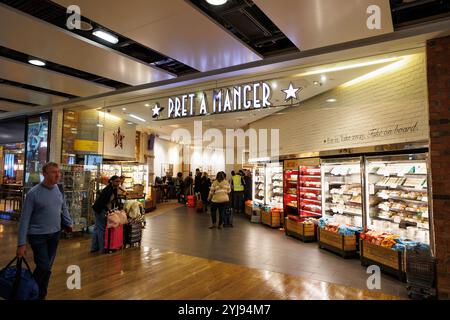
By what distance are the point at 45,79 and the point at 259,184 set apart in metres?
6.82

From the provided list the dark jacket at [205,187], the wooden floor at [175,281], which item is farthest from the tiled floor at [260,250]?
the dark jacket at [205,187]

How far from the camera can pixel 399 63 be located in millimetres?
4723

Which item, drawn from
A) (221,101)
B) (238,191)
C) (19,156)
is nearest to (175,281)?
(221,101)

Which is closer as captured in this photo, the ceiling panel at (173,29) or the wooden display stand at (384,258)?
the ceiling panel at (173,29)

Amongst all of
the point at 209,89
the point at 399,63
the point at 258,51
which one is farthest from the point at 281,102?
the point at 399,63

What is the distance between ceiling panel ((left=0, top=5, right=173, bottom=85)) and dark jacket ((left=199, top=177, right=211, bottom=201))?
5.56 metres

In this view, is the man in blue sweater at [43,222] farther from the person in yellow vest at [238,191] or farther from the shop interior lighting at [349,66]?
the person in yellow vest at [238,191]

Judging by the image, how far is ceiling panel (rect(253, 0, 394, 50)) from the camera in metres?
3.10

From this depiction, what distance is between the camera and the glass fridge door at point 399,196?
4.43m

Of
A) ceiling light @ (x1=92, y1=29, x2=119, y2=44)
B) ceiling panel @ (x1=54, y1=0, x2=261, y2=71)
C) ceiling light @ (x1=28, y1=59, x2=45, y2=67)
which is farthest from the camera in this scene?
ceiling light @ (x1=28, y1=59, x2=45, y2=67)

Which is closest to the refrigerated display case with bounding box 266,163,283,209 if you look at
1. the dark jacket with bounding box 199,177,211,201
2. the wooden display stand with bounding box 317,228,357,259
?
the dark jacket with bounding box 199,177,211,201

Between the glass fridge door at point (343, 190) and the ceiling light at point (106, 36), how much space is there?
4.71 metres

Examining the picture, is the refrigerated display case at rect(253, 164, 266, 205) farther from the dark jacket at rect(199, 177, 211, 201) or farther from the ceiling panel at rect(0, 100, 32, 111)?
the ceiling panel at rect(0, 100, 32, 111)

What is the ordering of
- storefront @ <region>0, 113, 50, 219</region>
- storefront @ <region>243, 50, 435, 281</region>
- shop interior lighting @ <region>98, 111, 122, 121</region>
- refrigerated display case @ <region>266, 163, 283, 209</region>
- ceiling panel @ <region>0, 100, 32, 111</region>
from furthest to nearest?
refrigerated display case @ <region>266, 163, 283, 209</region>, shop interior lighting @ <region>98, 111, 122, 121</region>, storefront @ <region>0, 113, 50, 219</region>, ceiling panel @ <region>0, 100, 32, 111</region>, storefront @ <region>243, 50, 435, 281</region>
